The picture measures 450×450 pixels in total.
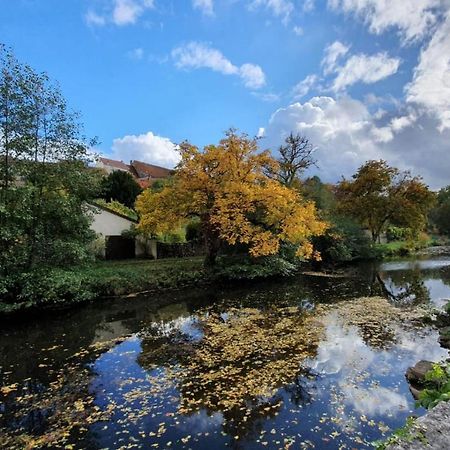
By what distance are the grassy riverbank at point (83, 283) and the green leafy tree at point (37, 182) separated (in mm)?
830

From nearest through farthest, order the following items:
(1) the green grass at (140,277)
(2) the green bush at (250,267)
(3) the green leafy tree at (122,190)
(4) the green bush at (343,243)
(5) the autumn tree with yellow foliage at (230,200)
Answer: (1) the green grass at (140,277) → (5) the autumn tree with yellow foliage at (230,200) → (2) the green bush at (250,267) → (4) the green bush at (343,243) → (3) the green leafy tree at (122,190)

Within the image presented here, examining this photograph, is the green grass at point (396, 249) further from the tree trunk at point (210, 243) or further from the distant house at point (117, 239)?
the distant house at point (117, 239)

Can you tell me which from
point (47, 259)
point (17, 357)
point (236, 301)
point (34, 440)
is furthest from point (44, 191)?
point (34, 440)

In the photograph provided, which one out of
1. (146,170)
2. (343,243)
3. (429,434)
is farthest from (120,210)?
(146,170)

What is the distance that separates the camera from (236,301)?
15961 mm

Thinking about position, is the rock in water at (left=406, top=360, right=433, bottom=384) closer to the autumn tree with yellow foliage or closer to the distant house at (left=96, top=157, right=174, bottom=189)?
the autumn tree with yellow foliage

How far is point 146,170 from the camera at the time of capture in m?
66.1

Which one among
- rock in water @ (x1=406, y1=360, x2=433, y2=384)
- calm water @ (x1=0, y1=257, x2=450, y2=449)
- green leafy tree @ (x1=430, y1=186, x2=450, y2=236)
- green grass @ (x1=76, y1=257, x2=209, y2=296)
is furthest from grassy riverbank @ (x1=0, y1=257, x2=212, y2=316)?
green leafy tree @ (x1=430, y1=186, x2=450, y2=236)

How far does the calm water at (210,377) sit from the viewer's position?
5898mm

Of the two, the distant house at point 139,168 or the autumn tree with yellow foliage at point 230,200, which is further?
the distant house at point 139,168

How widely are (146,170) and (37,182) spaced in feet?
173

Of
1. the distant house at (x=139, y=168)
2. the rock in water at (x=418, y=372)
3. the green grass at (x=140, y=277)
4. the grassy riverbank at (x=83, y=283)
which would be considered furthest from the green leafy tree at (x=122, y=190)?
the distant house at (x=139, y=168)

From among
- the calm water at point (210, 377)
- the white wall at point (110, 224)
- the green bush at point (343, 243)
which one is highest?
the white wall at point (110, 224)

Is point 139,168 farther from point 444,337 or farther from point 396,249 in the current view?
point 444,337
